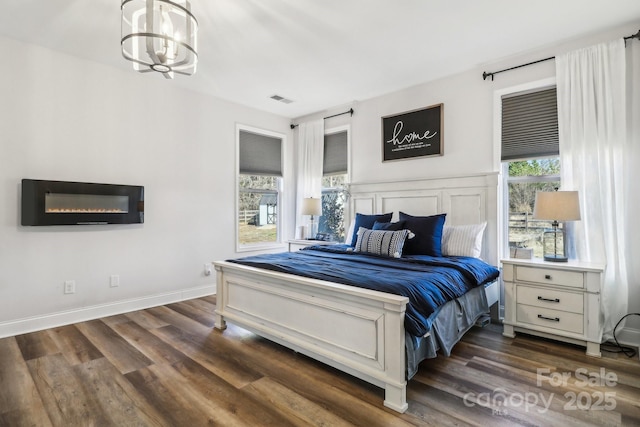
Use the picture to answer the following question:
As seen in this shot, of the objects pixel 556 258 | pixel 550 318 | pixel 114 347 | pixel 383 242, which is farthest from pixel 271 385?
pixel 556 258

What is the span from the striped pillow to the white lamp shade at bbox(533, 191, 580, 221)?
1152mm

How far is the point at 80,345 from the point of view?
9.11 ft

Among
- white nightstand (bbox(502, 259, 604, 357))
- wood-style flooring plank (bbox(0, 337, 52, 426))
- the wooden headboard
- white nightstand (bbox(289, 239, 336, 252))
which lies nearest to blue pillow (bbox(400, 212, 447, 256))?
the wooden headboard

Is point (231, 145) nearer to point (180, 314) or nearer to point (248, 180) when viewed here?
point (248, 180)

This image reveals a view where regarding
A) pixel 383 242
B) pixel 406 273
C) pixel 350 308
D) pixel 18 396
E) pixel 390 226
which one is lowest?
A: pixel 18 396

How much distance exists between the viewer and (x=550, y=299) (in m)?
2.75

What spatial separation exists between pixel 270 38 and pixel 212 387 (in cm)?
283

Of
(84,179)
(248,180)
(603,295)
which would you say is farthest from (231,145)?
(603,295)

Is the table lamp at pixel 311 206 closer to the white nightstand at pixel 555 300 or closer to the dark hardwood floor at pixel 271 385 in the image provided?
the dark hardwood floor at pixel 271 385

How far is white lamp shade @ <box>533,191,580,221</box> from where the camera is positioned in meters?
2.72

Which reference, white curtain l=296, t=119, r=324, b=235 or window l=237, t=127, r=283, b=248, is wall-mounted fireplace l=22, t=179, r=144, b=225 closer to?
window l=237, t=127, r=283, b=248

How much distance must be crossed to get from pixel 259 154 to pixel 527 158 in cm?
352

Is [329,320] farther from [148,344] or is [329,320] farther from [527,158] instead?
[527,158]

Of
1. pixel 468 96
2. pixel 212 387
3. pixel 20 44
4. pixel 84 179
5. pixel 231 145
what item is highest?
pixel 20 44
